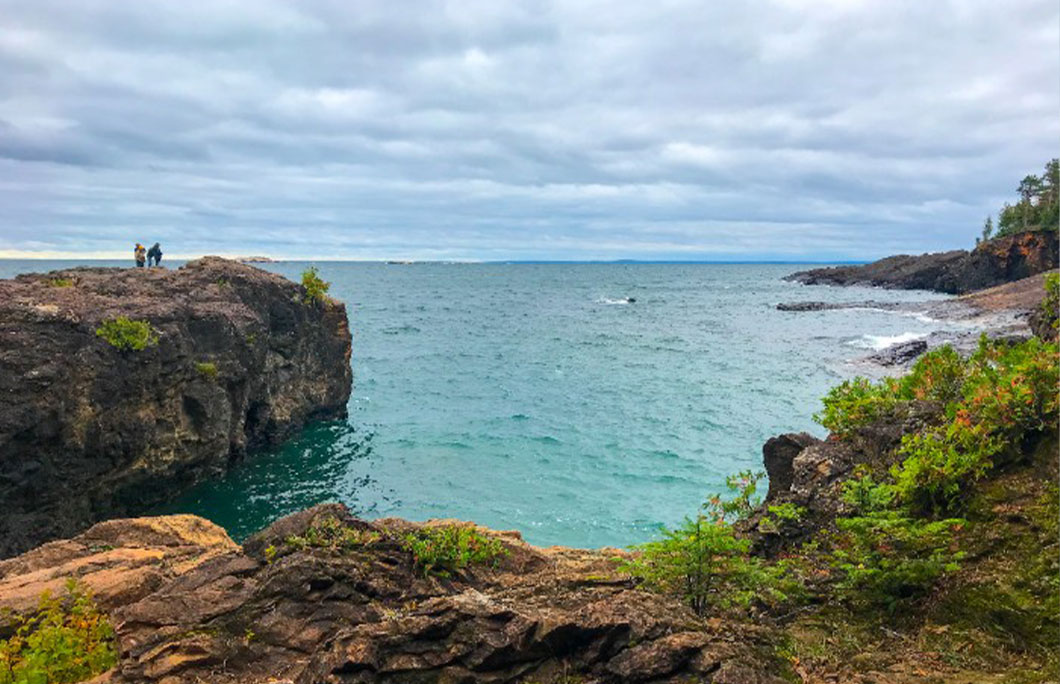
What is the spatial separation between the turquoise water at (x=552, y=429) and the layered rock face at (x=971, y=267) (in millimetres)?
44766

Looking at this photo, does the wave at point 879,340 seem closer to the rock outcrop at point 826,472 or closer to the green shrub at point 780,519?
the rock outcrop at point 826,472

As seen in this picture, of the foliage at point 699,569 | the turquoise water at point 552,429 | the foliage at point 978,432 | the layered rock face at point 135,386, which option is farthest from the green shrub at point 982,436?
the layered rock face at point 135,386

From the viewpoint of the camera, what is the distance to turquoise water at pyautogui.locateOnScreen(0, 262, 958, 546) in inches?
995

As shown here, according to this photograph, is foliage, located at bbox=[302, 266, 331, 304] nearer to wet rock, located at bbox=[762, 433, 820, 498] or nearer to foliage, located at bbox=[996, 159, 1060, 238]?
wet rock, located at bbox=[762, 433, 820, 498]

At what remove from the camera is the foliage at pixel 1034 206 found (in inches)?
4405

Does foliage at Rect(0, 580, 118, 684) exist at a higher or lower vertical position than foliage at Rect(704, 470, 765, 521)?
lower

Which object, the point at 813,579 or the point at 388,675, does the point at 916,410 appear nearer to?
the point at 813,579

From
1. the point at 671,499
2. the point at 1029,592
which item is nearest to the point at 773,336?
the point at 671,499

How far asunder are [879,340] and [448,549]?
60331 mm

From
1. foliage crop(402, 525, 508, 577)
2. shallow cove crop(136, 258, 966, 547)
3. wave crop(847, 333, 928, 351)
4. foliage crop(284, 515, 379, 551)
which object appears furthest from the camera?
wave crop(847, 333, 928, 351)

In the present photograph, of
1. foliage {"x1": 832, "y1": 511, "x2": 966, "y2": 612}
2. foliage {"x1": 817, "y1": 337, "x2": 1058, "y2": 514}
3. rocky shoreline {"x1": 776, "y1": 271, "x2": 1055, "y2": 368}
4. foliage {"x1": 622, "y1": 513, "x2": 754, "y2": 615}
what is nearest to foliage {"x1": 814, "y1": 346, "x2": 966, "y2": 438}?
foliage {"x1": 817, "y1": 337, "x2": 1058, "y2": 514}

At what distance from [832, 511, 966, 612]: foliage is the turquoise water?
14.8m

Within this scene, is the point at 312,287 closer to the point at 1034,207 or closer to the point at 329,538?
the point at 329,538

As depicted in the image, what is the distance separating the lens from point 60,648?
7.67m
